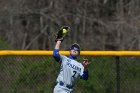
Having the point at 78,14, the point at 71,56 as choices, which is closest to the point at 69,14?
the point at 78,14

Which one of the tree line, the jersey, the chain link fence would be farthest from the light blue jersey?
the tree line

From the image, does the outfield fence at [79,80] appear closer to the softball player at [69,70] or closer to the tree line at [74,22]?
the softball player at [69,70]

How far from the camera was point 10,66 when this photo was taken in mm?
10305

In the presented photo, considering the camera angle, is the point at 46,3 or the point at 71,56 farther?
the point at 46,3

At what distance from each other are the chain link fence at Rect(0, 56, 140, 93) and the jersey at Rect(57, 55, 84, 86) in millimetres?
1003

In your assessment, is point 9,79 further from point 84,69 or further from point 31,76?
point 84,69

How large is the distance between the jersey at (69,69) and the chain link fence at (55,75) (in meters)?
1.00

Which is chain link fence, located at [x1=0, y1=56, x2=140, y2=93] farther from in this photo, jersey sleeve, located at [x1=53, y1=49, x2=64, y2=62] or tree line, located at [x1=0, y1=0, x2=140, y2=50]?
tree line, located at [x1=0, y1=0, x2=140, y2=50]

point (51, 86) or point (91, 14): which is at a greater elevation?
point (91, 14)

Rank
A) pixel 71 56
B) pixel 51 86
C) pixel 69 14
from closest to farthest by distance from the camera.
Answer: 1. pixel 71 56
2. pixel 51 86
3. pixel 69 14

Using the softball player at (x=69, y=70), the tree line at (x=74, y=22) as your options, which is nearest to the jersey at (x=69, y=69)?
the softball player at (x=69, y=70)

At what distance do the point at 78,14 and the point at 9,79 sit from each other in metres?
6.43

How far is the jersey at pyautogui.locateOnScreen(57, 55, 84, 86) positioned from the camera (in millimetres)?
9102

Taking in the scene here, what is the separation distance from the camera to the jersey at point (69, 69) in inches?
358
